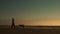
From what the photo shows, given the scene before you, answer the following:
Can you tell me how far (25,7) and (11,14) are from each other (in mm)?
197

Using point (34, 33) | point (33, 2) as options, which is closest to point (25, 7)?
point (33, 2)

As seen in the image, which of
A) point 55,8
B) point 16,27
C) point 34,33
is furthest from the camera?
point 55,8

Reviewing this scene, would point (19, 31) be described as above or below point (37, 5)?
below

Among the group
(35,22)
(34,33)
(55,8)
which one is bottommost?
(34,33)

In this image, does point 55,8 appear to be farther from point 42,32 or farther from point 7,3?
point 7,3

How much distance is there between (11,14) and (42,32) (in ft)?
1.54

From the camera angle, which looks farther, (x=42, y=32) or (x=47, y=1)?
(x=47, y=1)

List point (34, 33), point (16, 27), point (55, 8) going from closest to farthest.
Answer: point (34, 33), point (16, 27), point (55, 8)

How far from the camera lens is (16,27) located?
181 cm

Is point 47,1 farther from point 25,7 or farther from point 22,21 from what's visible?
point 22,21

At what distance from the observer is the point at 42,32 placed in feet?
5.47

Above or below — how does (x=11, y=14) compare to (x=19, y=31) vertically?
above

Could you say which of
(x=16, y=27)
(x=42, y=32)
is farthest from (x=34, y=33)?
(x=16, y=27)

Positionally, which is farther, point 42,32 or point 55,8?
point 55,8
